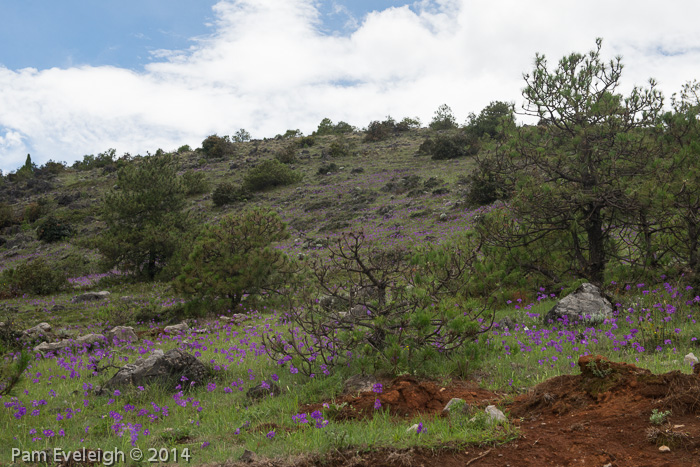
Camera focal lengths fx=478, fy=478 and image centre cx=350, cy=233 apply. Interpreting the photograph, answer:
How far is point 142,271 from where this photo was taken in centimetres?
2147

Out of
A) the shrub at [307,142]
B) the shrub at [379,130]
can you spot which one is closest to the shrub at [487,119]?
the shrub at [379,130]

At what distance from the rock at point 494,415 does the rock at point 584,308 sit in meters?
4.05

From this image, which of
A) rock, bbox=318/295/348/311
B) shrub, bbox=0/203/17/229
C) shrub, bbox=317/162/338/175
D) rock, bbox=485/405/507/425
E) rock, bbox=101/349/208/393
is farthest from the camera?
shrub, bbox=317/162/338/175

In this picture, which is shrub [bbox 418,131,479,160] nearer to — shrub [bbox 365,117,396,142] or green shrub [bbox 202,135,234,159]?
shrub [bbox 365,117,396,142]

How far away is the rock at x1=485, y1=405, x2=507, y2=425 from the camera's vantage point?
3.94 m

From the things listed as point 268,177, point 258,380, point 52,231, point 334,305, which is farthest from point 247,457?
point 52,231

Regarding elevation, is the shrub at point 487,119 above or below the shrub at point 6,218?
above

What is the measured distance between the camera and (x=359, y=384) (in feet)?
17.9

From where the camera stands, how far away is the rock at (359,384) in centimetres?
535

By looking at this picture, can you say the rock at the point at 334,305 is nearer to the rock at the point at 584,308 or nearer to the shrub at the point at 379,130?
the rock at the point at 584,308

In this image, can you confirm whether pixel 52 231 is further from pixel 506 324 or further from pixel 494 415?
Result: pixel 494 415

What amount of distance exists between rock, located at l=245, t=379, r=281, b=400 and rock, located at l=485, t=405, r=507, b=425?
8.43 feet

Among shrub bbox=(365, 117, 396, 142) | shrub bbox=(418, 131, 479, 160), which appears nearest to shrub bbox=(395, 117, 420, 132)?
shrub bbox=(365, 117, 396, 142)

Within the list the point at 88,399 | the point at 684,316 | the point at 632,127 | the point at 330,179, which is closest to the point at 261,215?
the point at 88,399
